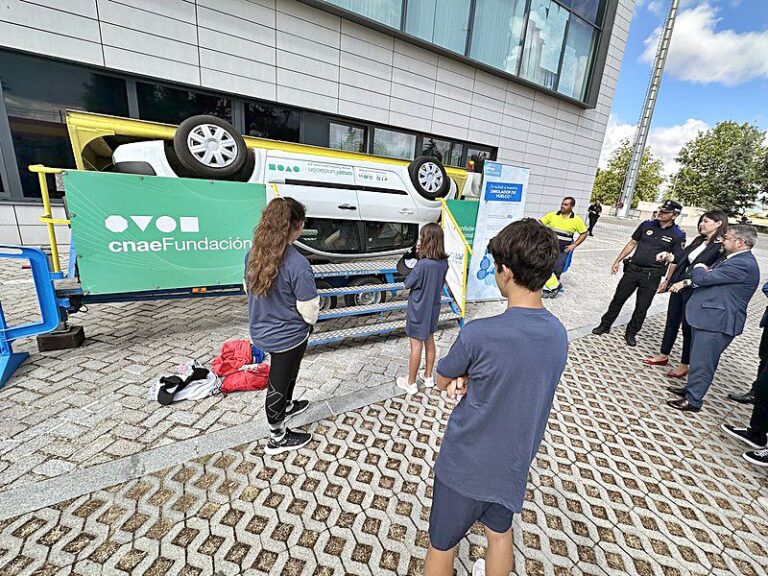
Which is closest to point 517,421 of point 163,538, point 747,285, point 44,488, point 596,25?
point 163,538

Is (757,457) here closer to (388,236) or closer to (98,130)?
(388,236)

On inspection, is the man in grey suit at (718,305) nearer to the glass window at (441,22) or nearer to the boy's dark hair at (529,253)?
the boy's dark hair at (529,253)

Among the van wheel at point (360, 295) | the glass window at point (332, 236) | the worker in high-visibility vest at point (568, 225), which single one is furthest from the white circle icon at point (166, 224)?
the worker in high-visibility vest at point (568, 225)

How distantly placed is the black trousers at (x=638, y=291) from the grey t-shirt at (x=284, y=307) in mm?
5026

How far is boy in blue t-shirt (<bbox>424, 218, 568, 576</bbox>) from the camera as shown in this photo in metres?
1.23

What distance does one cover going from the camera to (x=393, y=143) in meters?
10.2

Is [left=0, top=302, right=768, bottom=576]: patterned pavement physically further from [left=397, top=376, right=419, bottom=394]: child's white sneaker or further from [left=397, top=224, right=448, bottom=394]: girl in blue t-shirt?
[left=397, top=224, right=448, bottom=394]: girl in blue t-shirt

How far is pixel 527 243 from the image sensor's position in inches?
48.4

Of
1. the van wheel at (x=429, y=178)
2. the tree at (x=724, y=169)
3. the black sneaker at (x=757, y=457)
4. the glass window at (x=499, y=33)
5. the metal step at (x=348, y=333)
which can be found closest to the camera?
the black sneaker at (x=757, y=457)

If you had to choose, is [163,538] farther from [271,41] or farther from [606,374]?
[271,41]

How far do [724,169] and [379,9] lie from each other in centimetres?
5858

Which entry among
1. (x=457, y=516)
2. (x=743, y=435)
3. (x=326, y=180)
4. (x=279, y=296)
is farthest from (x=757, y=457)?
(x=326, y=180)

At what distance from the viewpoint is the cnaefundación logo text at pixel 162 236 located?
3484mm

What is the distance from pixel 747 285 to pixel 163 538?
5.16 metres
